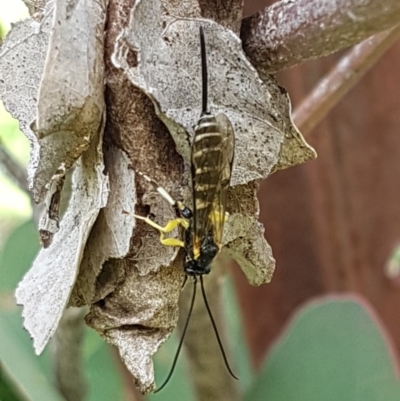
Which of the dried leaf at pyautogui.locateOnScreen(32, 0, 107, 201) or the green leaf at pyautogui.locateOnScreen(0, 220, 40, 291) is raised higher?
the dried leaf at pyautogui.locateOnScreen(32, 0, 107, 201)

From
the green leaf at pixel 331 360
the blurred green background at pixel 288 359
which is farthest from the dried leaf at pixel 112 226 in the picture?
the green leaf at pixel 331 360

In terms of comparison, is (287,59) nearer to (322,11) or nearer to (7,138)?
(322,11)

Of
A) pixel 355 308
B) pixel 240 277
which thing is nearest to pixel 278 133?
pixel 355 308

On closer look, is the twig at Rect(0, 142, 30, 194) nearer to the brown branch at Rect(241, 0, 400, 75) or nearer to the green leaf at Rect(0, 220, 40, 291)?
the green leaf at Rect(0, 220, 40, 291)

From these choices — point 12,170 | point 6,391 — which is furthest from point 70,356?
point 12,170

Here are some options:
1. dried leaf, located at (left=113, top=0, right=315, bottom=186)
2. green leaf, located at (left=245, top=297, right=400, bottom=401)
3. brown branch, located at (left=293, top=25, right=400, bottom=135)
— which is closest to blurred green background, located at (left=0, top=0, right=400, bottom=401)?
green leaf, located at (left=245, top=297, right=400, bottom=401)

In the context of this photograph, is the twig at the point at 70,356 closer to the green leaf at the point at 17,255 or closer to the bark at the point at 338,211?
the green leaf at the point at 17,255
